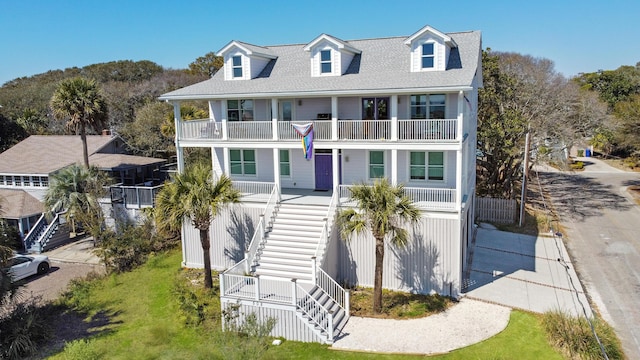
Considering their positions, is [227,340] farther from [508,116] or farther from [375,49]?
[508,116]

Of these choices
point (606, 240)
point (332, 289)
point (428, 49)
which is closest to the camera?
point (332, 289)

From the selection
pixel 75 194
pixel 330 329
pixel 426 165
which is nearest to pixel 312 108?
pixel 426 165

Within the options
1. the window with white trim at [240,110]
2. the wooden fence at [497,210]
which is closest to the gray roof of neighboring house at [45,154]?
the window with white trim at [240,110]

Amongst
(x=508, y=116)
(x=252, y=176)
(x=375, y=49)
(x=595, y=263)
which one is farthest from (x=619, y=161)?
(x=252, y=176)

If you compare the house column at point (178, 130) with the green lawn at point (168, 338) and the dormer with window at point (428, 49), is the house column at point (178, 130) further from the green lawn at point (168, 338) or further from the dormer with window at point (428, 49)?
the dormer with window at point (428, 49)

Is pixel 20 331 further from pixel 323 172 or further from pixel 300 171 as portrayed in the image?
pixel 323 172

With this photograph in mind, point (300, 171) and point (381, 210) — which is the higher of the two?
point (300, 171)

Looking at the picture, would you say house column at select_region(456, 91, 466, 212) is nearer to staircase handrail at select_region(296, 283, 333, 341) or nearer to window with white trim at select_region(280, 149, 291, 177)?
staircase handrail at select_region(296, 283, 333, 341)

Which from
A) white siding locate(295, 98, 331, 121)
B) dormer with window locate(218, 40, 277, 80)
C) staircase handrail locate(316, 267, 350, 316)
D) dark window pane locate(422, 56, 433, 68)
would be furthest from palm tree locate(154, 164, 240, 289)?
dark window pane locate(422, 56, 433, 68)
